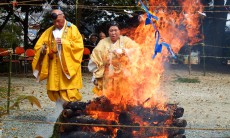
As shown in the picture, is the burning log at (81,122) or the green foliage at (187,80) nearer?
the burning log at (81,122)

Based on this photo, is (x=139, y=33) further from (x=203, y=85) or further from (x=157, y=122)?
(x=203, y=85)

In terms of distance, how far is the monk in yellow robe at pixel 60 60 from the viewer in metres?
6.38

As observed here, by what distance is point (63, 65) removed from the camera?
21.0 ft

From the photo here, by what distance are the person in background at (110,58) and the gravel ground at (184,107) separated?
36.5 inches

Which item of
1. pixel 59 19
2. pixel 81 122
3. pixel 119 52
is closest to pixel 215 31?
pixel 119 52

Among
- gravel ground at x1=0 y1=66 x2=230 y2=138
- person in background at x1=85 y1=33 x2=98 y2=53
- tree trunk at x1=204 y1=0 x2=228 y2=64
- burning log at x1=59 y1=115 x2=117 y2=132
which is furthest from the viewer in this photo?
tree trunk at x1=204 y1=0 x2=228 y2=64

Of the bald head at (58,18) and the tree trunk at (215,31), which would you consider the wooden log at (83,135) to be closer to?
the bald head at (58,18)

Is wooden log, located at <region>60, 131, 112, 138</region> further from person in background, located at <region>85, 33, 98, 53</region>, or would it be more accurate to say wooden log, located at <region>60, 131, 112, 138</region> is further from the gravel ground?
person in background, located at <region>85, 33, 98, 53</region>

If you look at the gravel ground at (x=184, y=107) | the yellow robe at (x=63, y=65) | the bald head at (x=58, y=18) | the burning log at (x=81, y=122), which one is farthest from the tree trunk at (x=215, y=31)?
the burning log at (x=81, y=122)

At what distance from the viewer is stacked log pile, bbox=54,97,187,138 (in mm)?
4852

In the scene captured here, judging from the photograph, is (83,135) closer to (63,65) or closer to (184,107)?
(63,65)

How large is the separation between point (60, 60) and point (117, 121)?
189 centimetres

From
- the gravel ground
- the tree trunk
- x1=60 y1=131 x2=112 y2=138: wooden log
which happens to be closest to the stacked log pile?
x1=60 y1=131 x2=112 y2=138: wooden log

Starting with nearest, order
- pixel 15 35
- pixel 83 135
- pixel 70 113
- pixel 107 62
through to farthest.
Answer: pixel 83 135 < pixel 70 113 < pixel 107 62 < pixel 15 35
